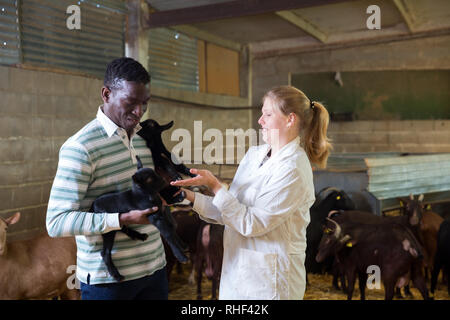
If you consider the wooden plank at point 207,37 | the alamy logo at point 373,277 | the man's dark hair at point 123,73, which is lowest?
the alamy logo at point 373,277

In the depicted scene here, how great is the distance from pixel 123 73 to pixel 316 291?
12.4 ft

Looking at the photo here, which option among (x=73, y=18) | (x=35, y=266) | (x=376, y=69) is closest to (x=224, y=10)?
(x=73, y=18)

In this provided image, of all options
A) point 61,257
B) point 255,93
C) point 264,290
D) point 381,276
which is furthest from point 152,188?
point 255,93

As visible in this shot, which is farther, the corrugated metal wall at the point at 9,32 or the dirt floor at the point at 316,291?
the dirt floor at the point at 316,291

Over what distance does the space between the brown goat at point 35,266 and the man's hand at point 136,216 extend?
2.14m

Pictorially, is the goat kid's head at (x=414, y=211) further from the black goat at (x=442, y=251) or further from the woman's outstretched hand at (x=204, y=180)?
the woman's outstretched hand at (x=204, y=180)

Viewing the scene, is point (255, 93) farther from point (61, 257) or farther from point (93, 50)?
point (61, 257)

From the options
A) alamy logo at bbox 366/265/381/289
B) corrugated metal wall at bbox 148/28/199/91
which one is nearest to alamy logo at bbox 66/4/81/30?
corrugated metal wall at bbox 148/28/199/91

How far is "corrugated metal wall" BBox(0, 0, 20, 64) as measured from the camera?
3.98 metres

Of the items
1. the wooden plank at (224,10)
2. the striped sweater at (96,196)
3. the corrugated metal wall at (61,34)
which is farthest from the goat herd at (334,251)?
the wooden plank at (224,10)

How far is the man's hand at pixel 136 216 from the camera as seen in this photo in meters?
1.41

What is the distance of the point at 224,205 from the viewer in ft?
5.54

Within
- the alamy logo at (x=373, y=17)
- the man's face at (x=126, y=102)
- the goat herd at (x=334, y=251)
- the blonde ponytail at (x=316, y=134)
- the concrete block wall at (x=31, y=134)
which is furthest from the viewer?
the alamy logo at (x=373, y=17)

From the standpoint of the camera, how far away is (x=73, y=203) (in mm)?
1469
